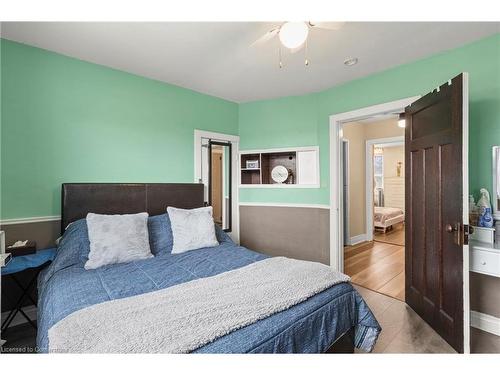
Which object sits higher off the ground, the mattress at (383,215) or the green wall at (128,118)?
the green wall at (128,118)

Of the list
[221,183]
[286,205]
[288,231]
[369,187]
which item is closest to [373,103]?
[286,205]

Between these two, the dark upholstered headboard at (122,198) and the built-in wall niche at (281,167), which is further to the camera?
the built-in wall niche at (281,167)

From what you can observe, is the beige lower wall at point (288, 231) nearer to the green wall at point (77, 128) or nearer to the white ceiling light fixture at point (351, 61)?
the green wall at point (77, 128)

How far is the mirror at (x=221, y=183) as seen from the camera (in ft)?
11.8

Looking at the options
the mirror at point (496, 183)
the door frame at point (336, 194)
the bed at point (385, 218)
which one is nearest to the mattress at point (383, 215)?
the bed at point (385, 218)

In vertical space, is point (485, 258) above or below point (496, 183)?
below

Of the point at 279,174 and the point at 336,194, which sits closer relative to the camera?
the point at 336,194

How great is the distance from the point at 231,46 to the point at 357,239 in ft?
14.1

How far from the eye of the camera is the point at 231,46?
7.10ft

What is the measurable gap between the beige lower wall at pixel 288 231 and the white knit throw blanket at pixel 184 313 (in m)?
1.67

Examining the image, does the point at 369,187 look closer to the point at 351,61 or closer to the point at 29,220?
the point at 351,61

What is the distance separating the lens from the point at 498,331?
1985 mm

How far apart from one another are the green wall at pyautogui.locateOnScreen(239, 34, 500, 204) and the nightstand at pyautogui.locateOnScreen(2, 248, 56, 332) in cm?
242
